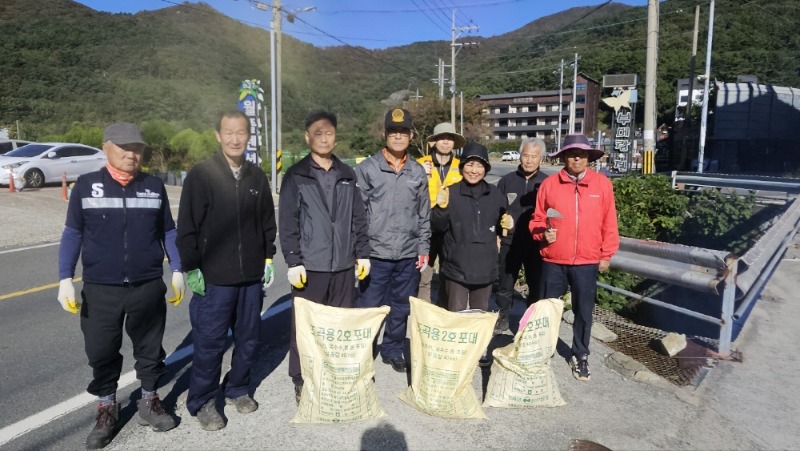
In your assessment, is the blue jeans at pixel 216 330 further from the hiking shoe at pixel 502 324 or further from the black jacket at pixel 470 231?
the hiking shoe at pixel 502 324

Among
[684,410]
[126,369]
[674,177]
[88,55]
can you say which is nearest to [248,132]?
[126,369]

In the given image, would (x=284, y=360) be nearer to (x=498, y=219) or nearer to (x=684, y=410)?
(x=498, y=219)

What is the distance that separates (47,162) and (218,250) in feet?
57.7

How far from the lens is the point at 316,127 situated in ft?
11.5

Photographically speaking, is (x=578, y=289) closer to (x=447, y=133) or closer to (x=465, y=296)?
(x=465, y=296)

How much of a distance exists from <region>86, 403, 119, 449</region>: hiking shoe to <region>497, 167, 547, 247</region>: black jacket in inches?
139

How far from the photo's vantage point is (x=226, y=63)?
276 ft

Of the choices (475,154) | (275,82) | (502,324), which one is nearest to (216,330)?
(475,154)

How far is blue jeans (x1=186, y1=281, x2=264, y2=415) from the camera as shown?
3174 millimetres

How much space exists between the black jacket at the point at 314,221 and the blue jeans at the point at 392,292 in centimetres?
41

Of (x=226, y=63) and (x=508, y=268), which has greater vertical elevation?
(x=226, y=63)

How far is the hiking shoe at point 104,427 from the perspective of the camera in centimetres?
293

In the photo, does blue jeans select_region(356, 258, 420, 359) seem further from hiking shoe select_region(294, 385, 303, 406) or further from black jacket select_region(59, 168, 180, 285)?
black jacket select_region(59, 168, 180, 285)

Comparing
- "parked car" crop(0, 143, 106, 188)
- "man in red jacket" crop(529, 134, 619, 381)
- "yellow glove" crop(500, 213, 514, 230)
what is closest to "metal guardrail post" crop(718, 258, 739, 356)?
"man in red jacket" crop(529, 134, 619, 381)
